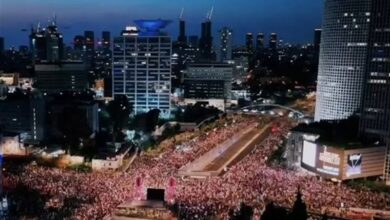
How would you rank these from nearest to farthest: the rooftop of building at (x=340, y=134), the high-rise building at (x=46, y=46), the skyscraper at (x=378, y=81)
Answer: the rooftop of building at (x=340, y=134) → the skyscraper at (x=378, y=81) → the high-rise building at (x=46, y=46)

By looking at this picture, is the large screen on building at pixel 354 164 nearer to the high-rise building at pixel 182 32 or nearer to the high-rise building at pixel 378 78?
the high-rise building at pixel 378 78

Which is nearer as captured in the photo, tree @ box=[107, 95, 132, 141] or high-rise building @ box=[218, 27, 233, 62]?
tree @ box=[107, 95, 132, 141]

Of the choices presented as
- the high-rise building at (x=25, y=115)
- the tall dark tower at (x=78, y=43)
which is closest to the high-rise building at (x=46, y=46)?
the tall dark tower at (x=78, y=43)

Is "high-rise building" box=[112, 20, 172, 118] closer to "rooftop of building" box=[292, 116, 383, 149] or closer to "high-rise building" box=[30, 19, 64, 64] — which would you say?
"rooftop of building" box=[292, 116, 383, 149]

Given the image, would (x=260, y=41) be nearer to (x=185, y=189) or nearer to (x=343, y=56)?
(x=343, y=56)

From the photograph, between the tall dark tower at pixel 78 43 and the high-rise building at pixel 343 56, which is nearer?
the high-rise building at pixel 343 56

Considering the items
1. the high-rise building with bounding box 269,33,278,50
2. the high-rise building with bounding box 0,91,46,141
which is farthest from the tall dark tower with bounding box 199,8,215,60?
the high-rise building with bounding box 0,91,46,141

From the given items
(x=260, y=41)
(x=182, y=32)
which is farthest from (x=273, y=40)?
(x=182, y=32)

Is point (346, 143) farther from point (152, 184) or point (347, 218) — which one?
point (152, 184)
